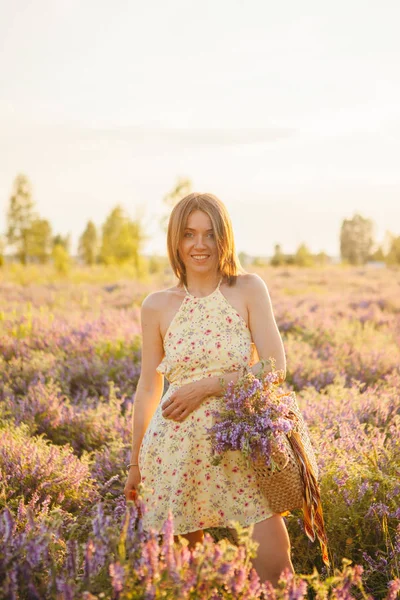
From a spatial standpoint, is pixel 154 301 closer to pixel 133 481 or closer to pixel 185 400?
pixel 185 400

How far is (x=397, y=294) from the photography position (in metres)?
14.0

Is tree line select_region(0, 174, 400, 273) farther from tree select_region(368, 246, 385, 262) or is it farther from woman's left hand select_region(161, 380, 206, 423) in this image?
woman's left hand select_region(161, 380, 206, 423)

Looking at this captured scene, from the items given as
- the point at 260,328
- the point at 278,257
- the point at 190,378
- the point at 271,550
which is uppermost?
the point at 278,257

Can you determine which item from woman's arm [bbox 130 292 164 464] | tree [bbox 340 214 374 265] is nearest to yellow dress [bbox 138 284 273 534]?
woman's arm [bbox 130 292 164 464]

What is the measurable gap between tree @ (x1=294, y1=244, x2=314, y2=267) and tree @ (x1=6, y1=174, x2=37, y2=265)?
27121 millimetres

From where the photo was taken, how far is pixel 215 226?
2.94 metres

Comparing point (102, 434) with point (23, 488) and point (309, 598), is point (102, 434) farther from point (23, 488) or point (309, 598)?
point (309, 598)

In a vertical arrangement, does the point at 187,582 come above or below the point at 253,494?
above

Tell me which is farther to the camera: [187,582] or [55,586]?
[55,586]

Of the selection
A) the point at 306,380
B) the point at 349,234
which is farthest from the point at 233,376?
the point at 349,234

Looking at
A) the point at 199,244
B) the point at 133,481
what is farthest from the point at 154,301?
the point at 133,481

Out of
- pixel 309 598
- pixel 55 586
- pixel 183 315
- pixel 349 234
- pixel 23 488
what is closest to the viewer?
pixel 55 586

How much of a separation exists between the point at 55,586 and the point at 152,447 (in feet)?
3.59

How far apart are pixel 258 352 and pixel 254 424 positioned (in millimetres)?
591
